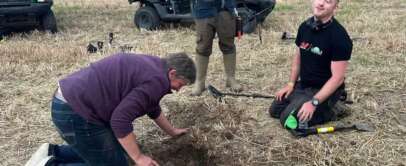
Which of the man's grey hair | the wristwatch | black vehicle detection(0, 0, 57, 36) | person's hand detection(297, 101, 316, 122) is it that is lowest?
person's hand detection(297, 101, 316, 122)

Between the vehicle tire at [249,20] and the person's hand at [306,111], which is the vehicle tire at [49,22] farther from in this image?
the person's hand at [306,111]

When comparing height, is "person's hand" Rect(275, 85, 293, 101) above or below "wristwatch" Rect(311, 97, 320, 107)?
below

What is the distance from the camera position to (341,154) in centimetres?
381

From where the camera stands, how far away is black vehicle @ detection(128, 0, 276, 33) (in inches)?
347

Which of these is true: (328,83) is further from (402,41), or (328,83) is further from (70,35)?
(70,35)

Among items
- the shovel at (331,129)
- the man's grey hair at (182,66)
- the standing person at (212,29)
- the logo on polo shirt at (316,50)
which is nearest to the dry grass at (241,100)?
the shovel at (331,129)

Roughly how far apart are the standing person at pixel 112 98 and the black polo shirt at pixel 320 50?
1.58m

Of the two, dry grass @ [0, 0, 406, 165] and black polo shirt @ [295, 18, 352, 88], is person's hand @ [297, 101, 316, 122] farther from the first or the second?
black polo shirt @ [295, 18, 352, 88]

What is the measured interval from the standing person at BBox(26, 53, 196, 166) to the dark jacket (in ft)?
7.51

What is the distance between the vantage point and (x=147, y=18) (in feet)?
31.2

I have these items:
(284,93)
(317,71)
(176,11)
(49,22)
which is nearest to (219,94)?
(284,93)

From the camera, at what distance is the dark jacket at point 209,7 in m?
5.24

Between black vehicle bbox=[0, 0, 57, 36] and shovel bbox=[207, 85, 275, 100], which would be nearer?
shovel bbox=[207, 85, 275, 100]

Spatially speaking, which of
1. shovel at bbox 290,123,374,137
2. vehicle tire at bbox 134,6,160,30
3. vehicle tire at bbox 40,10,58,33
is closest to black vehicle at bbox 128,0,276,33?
vehicle tire at bbox 134,6,160,30
